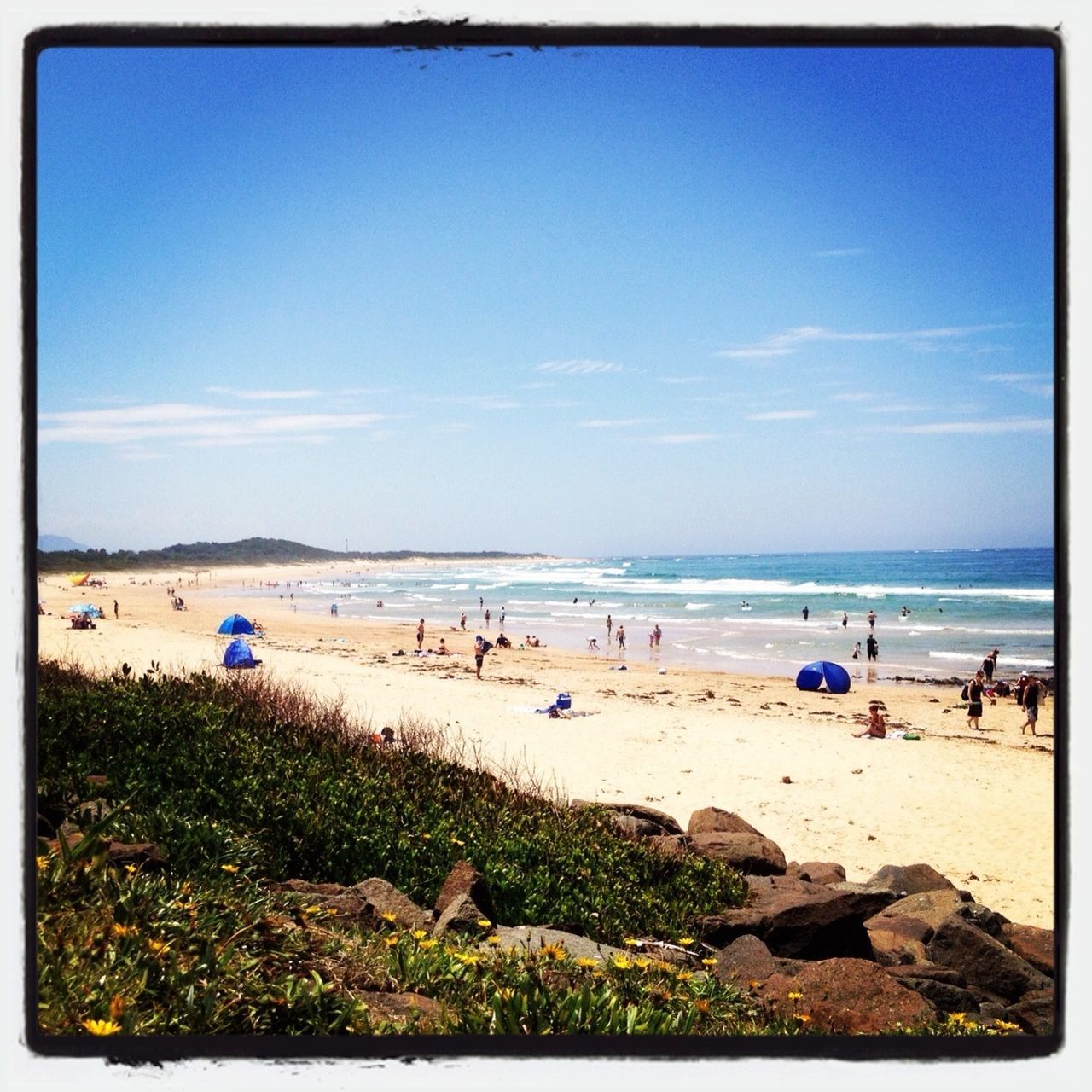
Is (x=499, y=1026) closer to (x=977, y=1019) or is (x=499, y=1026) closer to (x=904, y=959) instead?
(x=977, y=1019)

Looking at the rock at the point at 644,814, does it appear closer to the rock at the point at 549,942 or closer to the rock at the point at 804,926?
the rock at the point at 804,926

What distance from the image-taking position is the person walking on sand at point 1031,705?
18734 millimetres

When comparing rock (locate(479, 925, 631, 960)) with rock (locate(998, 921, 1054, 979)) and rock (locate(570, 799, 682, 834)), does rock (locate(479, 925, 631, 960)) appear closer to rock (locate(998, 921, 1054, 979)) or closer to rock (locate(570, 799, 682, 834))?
rock (locate(998, 921, 1054, 979))

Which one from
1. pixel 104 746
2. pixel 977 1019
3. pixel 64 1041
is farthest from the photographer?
pixel 104 746

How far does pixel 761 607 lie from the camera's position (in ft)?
153

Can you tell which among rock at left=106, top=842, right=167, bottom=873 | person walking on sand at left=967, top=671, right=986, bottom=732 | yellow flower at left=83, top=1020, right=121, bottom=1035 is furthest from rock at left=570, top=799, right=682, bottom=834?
person walking on sand at left=967, top=671, right=986, bottom=732

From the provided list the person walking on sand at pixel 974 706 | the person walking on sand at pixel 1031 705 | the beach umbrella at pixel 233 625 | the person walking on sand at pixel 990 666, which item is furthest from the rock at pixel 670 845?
the beach umbrella at pixel 233 625

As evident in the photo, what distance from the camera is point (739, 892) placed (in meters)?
5.60

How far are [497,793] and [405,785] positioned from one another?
69cm

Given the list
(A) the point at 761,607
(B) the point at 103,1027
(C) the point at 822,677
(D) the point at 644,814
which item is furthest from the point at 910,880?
(A) the point at 761,607

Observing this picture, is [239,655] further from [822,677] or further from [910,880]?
[822,677]

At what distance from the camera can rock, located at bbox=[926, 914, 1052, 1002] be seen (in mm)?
4586

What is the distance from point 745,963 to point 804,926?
962 mm
